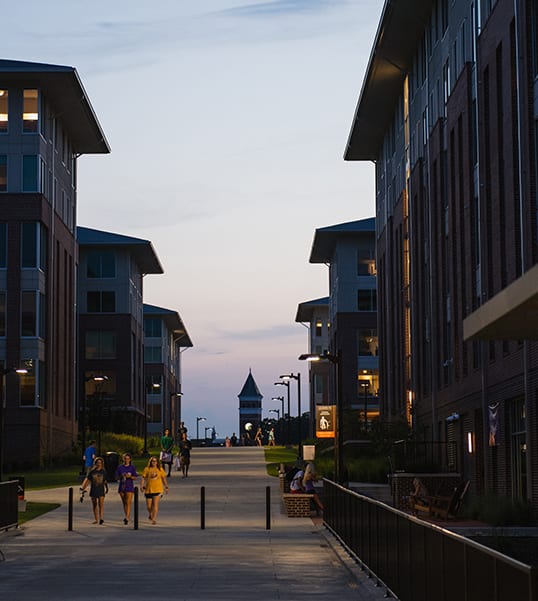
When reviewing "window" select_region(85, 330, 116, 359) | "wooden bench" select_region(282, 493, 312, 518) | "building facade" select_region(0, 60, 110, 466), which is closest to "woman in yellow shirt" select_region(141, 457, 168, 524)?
"wooden bench" select_region(282, 493, 312, 518)

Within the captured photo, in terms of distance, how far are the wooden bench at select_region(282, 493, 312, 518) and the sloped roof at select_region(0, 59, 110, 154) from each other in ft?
131

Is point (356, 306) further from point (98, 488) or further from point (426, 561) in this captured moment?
point (426, 561)

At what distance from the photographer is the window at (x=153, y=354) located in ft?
472

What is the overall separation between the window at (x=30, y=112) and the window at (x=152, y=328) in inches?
2834

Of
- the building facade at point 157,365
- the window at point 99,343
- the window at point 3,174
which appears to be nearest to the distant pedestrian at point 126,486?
the window at point 3,174

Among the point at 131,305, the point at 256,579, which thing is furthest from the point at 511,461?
the point at 131,305

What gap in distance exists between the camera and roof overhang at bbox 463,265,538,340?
11.6 meters

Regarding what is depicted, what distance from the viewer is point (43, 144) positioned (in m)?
73.9

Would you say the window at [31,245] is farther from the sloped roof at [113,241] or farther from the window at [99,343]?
the window at [99,343]

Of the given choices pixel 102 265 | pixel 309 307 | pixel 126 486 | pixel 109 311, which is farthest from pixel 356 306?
pixel 126 486

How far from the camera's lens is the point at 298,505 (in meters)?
36.8

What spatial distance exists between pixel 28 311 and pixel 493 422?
38351 millimetres

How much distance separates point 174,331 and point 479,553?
149902 millimetres

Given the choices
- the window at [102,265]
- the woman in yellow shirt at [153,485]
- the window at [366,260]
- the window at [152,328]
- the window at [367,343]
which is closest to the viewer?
the woman in yellow shirt at [153,485]
